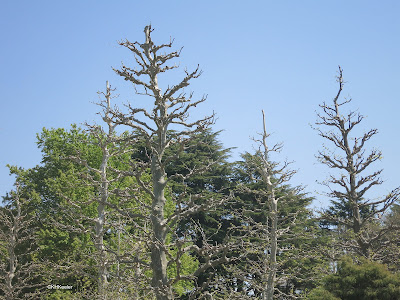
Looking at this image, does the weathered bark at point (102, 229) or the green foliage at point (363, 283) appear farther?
the weathered bark at point (102, 229)

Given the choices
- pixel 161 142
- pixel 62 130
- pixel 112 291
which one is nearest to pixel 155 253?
pixel 161 142

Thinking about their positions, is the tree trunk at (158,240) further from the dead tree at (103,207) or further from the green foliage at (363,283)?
the green foliage at (363,283)

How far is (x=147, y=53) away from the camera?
10.7 meters

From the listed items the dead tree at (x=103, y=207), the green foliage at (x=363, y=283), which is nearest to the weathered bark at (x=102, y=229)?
the dead tree at (x=103, y=207)

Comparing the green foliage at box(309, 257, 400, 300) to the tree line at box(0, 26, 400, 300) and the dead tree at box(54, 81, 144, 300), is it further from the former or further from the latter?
the dead tree at box(54, 81, 144, 300)

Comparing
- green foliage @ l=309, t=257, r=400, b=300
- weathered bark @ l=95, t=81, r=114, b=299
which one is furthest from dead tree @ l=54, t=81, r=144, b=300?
green foliage @ l=309, t=257, r=400, b=300

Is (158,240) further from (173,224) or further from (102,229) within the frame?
(102,229)

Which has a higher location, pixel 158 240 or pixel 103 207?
pixel 103 207

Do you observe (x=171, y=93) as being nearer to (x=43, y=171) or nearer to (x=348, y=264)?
(x=348, y=264)

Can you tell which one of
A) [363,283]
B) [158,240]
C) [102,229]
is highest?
[102,229]

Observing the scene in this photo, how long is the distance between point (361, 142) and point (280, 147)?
2872 mm

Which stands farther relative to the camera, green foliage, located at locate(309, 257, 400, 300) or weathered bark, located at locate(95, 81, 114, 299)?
weathered bark, located at locate(95, 81, 114, 299)

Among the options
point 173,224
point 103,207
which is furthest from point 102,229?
point 173,224

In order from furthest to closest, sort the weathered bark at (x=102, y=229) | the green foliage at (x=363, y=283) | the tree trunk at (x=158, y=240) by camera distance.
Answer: the weathered bark at (x=102, y=229) < the green foliage at (x=363, y=283) < the tree trunk at (x=158, y=240)
